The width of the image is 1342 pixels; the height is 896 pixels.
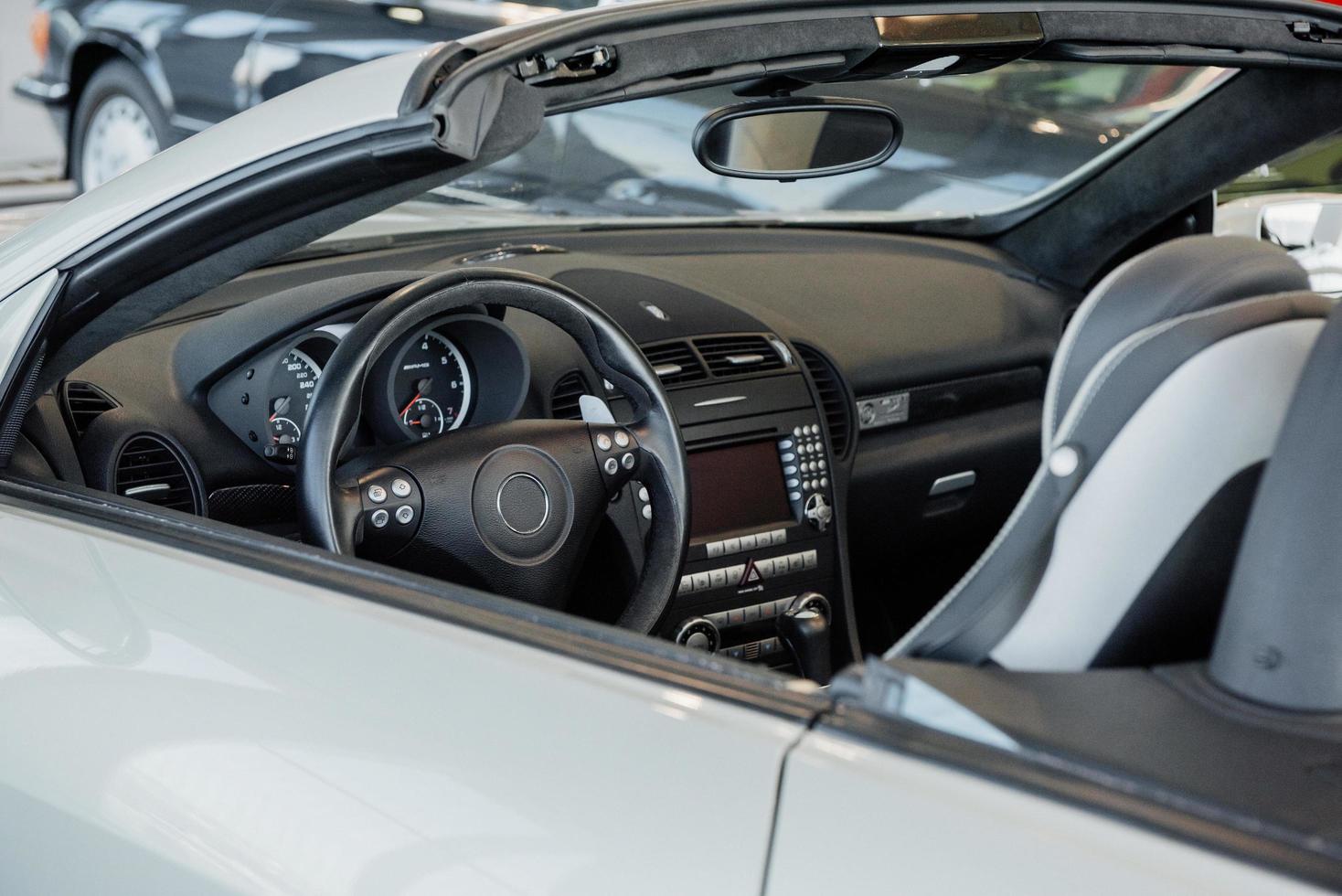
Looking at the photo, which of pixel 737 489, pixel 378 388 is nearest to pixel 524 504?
pixel 378 388

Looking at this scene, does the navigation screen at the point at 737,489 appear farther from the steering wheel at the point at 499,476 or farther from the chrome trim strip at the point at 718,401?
the steering wheel at the point at 499,476

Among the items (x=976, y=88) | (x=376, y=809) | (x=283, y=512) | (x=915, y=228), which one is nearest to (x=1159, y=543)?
(x=376, y=809)

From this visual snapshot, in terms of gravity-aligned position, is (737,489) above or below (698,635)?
above

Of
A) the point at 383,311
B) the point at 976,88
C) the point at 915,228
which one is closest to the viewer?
the point at 383,311

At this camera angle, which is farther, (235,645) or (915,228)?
(915,228)

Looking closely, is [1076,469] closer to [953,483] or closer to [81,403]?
[81,403]

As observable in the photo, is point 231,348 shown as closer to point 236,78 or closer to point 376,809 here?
point 376,809

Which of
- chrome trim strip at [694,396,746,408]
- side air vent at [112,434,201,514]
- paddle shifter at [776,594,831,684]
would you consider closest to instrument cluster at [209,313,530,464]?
side air vent at [112,434,201,514]

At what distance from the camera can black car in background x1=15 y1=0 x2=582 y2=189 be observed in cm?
597

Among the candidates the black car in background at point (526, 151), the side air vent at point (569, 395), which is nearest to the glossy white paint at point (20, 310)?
the side air vent at point (569, 395)

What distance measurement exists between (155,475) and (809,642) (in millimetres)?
1100

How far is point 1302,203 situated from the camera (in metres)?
2.75

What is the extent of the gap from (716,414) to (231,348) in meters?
0.95

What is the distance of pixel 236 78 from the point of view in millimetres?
6180
